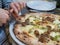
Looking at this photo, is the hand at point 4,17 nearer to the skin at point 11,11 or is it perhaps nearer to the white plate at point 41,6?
the skin at point 11,11

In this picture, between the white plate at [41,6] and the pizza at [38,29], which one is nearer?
the pizza at [38,29]

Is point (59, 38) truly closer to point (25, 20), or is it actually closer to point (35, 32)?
point (35, 32)

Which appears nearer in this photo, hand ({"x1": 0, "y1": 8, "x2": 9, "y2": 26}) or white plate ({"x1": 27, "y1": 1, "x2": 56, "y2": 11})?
hand ({"x1": 0, "y1": 8, "x2": 9, "y2": 26})

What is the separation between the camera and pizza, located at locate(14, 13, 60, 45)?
2.52 feet

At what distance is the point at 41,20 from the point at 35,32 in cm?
15

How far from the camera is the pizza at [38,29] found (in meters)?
0.77

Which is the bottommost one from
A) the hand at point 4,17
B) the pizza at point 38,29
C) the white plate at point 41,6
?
the pizza at point 38,29

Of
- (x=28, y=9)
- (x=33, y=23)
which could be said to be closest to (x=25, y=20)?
(x=33, y=23)

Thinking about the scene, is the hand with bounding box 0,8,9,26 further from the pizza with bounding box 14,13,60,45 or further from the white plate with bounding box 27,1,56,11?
the white plate with bounding box 27,1,56,11

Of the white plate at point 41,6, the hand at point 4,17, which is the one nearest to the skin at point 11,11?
the hand at point 4,17

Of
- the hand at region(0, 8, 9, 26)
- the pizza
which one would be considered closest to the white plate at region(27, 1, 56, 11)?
the pizza

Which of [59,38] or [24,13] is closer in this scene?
[59,38]

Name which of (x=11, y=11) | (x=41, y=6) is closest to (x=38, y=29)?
(x=11, y=11)

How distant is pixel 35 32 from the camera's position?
83 cm
